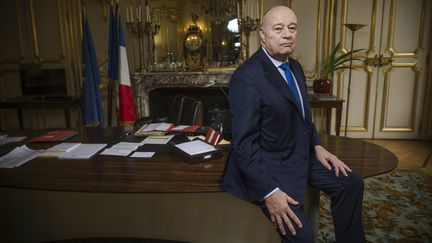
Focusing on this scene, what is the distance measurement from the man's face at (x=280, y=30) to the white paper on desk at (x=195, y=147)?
1.92 ft

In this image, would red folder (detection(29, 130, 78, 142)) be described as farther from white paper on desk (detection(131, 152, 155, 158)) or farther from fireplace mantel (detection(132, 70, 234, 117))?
fireplace mantel (detection(132, 70, 234, 117))

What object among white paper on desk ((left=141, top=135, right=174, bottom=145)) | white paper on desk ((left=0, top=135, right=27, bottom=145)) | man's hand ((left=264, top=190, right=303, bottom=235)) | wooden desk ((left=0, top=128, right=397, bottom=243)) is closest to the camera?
man's hand ((left=264, top=190, right=303, bottom=235))

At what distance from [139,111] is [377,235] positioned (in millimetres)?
2983

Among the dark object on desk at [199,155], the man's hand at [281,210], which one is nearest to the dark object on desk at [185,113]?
the dark object on desk at [199,155]

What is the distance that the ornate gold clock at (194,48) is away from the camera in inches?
153

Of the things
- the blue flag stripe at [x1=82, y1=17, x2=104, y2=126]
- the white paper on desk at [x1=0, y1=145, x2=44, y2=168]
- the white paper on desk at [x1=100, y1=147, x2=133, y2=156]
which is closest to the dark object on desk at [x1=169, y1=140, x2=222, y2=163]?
the white paper on desk at [x1=100, y1=147, x2=133, y2=156]

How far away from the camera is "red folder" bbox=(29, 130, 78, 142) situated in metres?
1.91

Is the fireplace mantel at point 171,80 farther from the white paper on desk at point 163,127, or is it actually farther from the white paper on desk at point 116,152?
the white paper on desk at point 116,152

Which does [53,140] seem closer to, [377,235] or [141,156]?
[141,156]

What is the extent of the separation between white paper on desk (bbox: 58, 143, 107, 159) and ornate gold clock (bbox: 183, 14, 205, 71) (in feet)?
7.50

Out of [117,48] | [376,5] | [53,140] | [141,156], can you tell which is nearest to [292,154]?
[141,156]

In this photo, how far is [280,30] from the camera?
3.87 feet

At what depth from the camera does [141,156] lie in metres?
1.59

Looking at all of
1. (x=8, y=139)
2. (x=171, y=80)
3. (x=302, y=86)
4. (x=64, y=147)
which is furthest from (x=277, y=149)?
(x=171, y=80)
